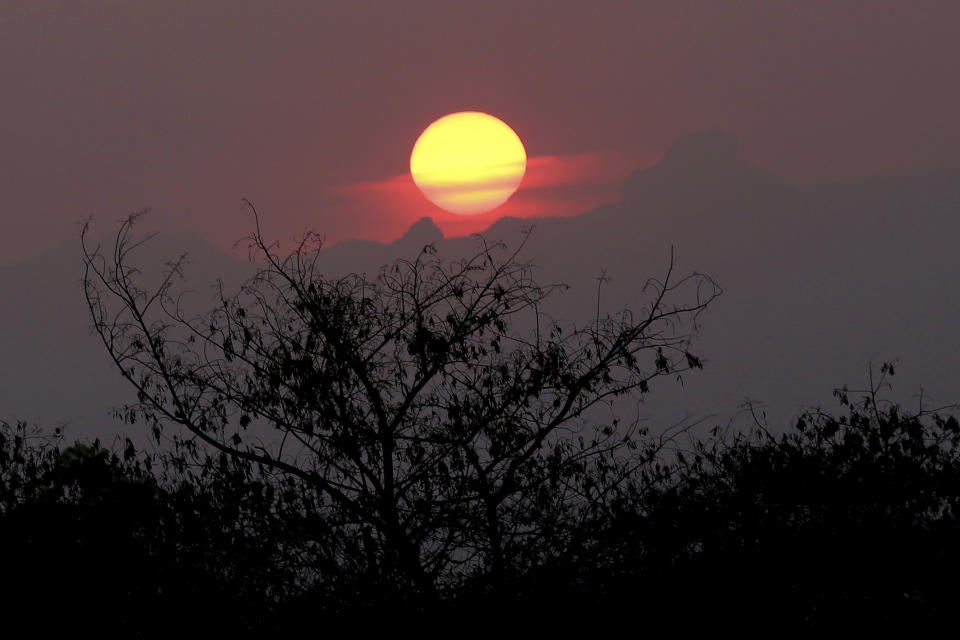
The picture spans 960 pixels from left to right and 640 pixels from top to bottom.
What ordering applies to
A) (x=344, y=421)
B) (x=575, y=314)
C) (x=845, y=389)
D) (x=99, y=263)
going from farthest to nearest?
(x=575, y=314) → (x=845, y=389) → (x=99, y=263) → (x=344, y=421)

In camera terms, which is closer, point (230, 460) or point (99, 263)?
point (230, 460)

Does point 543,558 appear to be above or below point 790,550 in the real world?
above

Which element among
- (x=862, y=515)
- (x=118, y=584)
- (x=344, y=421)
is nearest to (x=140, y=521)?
(x=118, y=584)

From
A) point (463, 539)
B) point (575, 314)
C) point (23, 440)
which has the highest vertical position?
point (575, 314)

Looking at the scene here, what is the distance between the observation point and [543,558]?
409 inches

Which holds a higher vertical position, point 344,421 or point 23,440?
point 23,440

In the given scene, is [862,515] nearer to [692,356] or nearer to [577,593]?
[692,356]

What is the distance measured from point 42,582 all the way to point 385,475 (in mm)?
3794

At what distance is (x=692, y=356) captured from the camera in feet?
37.5

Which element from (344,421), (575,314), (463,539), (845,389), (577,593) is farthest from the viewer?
(575,314)

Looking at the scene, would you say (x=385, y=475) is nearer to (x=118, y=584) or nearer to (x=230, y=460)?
(x=230, y=460)

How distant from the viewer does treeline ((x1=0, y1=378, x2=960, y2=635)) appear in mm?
9344

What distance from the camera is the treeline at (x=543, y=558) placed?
9344 mm

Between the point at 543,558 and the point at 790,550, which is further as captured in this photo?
the point at 543,558
